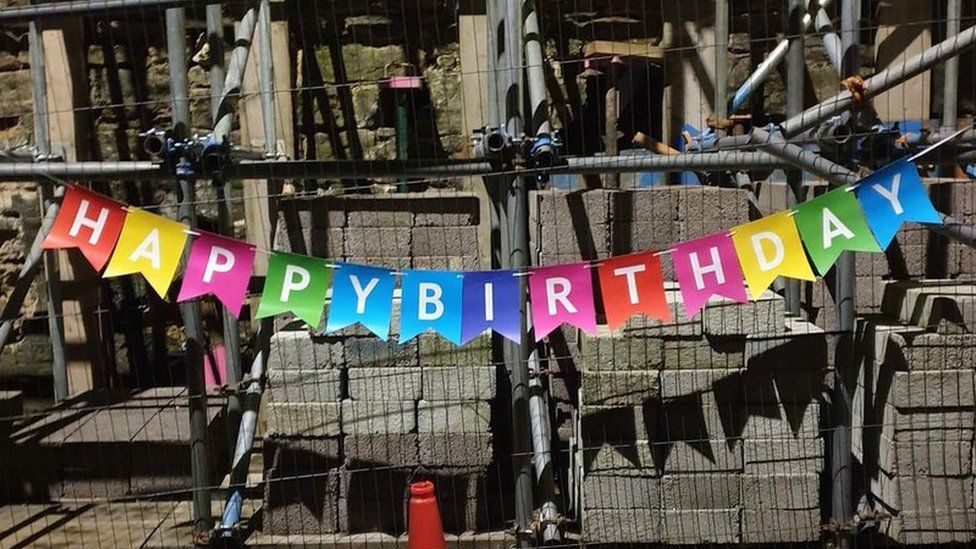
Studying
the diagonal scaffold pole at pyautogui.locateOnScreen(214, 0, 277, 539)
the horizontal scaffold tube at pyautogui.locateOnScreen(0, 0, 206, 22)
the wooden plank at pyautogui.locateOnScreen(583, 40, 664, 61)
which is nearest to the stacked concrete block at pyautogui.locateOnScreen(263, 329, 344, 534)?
the diagonal scaffold pole at pyautogui.locateOnScreen(214, 0, 277, 539)

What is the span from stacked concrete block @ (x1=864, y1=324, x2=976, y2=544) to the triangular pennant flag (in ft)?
2.83

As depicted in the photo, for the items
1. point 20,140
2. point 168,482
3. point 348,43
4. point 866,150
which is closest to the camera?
point 866,150

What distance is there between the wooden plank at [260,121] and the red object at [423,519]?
2.99 m

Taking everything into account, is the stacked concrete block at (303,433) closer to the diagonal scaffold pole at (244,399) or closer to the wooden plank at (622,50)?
the diagonal scaffold pole at (244,399)

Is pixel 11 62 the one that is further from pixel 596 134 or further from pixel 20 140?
pixel 596 134

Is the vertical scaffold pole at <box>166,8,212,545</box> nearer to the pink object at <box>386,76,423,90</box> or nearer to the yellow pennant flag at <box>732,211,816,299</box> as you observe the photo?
the pink object at <box>386,76,423,90</box>

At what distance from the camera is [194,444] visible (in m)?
4.80

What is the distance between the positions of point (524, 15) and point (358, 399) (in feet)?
7.01

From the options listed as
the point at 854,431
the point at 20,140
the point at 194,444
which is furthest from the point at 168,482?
the point at 854,431

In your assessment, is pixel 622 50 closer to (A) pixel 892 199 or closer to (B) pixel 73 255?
(A) pixel 892 199

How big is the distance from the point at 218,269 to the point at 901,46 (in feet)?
18.2

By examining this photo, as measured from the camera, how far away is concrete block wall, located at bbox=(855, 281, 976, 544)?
15.2 ft

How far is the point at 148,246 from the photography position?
427 cm

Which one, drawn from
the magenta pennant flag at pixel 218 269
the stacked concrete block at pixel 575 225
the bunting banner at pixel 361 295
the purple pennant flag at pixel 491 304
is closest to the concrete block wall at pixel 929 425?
the stacked concrete block at pixel 575 225
